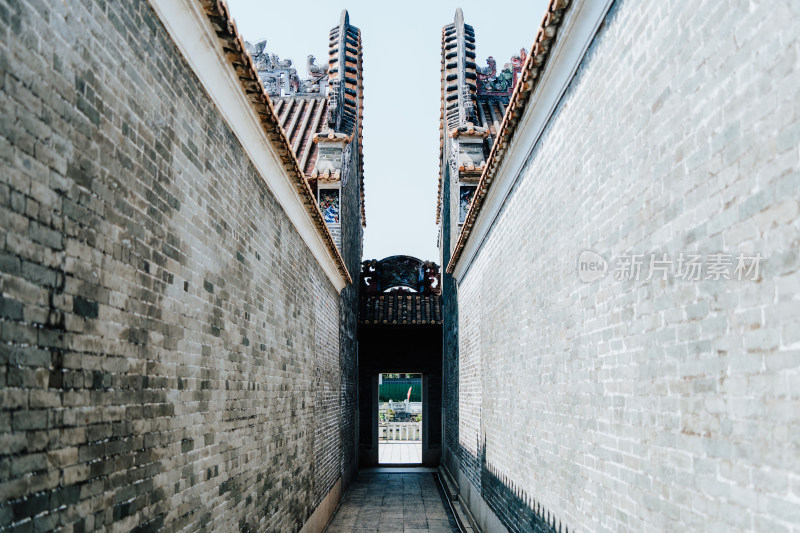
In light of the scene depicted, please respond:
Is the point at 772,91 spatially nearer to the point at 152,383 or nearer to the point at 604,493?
the point at 604,493

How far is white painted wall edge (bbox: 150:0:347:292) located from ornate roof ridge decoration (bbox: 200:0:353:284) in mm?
35

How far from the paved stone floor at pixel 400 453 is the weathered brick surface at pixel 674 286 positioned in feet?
43.1

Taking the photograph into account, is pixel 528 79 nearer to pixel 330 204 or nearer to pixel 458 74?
pixel 330 204

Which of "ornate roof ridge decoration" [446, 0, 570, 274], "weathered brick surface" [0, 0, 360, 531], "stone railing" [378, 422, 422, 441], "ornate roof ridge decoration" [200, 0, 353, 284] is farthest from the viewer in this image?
"stone railing" [378, 422, 422, 441]

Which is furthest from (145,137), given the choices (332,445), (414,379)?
(414,379)

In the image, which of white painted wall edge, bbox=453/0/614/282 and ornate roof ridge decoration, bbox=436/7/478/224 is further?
ornate roof ridge decoration, bbox=436/7/478/224

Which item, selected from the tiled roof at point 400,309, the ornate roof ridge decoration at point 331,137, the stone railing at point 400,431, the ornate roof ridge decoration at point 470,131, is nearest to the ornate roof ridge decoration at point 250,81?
the ornate roof ridge decoration at point 331,137

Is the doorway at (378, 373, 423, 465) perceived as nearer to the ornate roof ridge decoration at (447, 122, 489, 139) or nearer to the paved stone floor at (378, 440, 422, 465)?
the paved stone floor at (378, 440, 422, 465)

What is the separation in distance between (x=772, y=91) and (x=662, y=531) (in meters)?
1.92

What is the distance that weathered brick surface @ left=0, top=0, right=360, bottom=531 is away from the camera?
2.10 m

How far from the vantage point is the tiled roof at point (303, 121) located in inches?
571

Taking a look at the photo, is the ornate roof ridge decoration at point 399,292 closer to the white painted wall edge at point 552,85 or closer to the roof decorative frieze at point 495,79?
the roof decorative frieze at point 495,79

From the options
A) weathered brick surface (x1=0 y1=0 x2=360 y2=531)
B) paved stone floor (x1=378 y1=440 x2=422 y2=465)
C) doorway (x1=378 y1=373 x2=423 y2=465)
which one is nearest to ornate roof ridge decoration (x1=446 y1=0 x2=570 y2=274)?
weathered brick surface (x1=0 y1=0 x2=360 y2=531)

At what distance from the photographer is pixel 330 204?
1267cm
